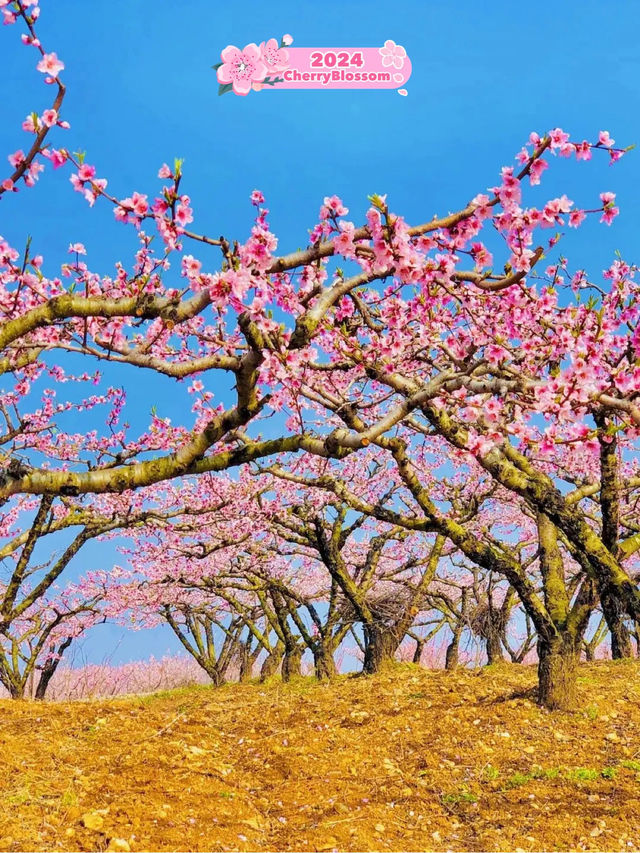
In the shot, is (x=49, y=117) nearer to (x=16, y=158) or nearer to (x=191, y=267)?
(x=16, y=158)

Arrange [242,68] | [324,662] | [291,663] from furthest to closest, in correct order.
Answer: [291,663] → [324,662] → [242,68]

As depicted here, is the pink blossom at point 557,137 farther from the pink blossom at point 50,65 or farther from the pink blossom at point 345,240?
the pink blossom at point 50,65

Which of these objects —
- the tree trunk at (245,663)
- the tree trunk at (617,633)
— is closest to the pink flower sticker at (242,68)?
the tree trunk at (617,633)

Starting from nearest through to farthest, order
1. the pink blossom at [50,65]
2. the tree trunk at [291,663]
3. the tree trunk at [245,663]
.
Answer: the pink blossom at [50,65], the tree trunk at [291,663], the tree trunk at [245,663]

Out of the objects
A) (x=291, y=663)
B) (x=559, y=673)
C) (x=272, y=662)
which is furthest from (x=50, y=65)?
(x=272, y=662)

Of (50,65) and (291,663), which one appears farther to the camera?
(291,663)

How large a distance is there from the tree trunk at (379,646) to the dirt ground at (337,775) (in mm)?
4792

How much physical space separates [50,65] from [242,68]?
9.49ft

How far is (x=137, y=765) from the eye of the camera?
7.51 m

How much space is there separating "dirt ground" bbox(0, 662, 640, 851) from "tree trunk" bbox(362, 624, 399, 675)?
4792 mm

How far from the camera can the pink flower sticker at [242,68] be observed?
7.76m

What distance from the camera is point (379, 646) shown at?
16078 millimetres

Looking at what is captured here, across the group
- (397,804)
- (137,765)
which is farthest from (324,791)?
(137,765)

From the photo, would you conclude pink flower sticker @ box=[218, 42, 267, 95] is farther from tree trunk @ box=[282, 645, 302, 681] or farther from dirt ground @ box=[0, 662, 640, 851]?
tree trunk @ box=[282, 645, 302, 681]
